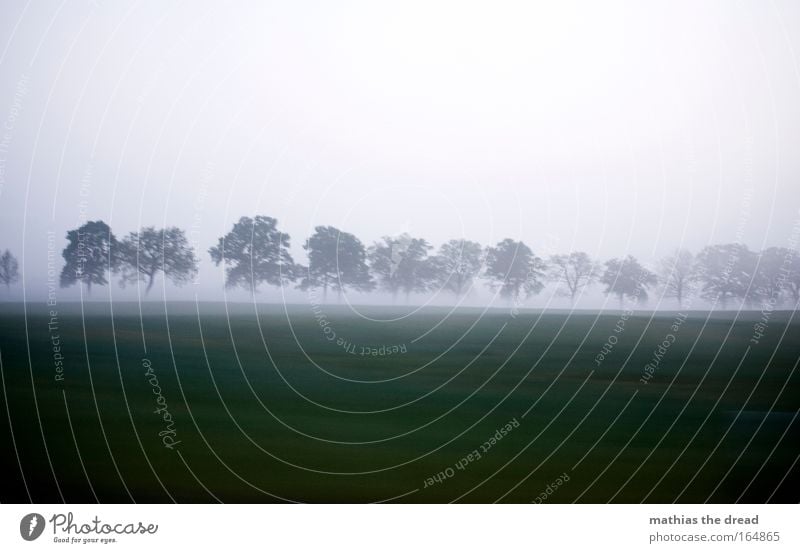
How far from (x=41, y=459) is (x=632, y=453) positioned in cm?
291

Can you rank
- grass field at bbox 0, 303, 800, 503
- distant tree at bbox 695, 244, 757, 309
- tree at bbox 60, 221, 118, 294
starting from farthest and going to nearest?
distant tree at bbox 695, 244, 757, 309 < tree at bbox 60, 221, 118, 294 < grass field at bbox 0, 303, 800, 503

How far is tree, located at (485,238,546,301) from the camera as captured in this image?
190 inches

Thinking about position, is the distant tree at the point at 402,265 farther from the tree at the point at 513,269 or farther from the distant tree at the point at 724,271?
the distant tree at the point at 724,271

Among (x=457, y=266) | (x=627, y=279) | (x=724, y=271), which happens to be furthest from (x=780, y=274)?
(x=457, y=266)

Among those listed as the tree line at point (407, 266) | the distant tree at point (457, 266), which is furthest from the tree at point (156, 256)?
the distant tree at point (457, 266)

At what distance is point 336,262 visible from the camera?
4773mm

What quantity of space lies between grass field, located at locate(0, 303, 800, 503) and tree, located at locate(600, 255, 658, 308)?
0.13m

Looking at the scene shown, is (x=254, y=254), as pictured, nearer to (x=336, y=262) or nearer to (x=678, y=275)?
(x=336, y=262)

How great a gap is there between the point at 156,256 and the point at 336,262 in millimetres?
969

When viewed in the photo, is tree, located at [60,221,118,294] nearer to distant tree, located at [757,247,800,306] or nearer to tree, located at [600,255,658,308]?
tree, located at [600,255,658,308]

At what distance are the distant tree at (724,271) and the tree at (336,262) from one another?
1855mm

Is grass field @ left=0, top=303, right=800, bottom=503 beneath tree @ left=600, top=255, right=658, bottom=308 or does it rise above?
beneath

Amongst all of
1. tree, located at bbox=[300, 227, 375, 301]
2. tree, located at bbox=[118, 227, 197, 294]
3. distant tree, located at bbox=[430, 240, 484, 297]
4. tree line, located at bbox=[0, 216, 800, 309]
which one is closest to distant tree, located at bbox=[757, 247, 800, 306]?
tree line, located at bbox=[0, 216, 800, 309]
